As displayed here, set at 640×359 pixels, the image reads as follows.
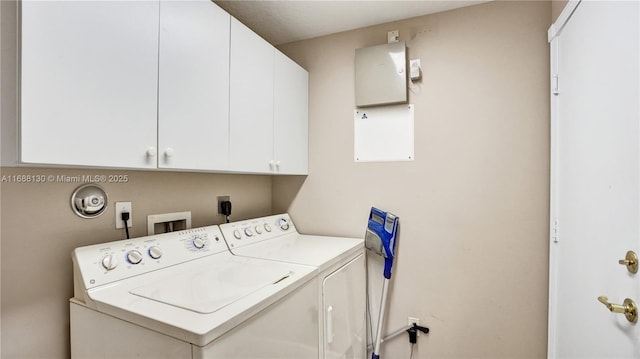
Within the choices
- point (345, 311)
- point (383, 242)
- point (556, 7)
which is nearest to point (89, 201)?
point (345, 311)

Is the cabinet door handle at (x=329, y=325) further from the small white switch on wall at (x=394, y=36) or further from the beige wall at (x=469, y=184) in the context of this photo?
the small white switch on wall at (x=394, y=36)

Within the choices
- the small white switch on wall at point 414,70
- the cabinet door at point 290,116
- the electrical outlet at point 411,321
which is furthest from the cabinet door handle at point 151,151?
the electrical outlet at point 411,321

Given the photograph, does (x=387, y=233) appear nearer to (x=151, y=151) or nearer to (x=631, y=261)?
(x=631, y=261)

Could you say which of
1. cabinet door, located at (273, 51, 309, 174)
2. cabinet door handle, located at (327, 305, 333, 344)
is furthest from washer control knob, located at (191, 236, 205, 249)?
cabinet door handle, located at (327, 305, 333, 344)

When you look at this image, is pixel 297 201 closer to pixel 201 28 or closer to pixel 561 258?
pixel 201 28

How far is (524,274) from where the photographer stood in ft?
5.35

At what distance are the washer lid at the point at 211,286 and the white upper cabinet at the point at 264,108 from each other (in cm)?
50

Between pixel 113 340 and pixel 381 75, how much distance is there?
1.83 m

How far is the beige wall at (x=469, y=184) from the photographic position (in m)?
1.61

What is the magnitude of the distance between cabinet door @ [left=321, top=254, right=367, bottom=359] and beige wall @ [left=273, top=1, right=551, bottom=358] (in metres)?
0.25

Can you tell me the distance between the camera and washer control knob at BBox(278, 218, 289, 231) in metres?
2.03

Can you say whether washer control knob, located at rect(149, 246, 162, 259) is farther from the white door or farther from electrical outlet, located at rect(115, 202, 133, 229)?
the white door

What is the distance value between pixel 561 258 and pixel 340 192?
1251mm

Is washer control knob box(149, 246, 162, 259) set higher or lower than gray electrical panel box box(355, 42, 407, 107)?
lower
